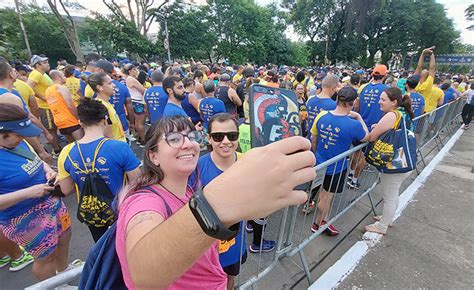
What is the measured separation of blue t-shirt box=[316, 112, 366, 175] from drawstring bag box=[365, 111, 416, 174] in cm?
28

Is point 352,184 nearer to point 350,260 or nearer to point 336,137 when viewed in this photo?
point 336,137

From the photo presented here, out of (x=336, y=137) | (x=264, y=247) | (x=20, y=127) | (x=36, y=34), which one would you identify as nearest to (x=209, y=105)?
(x=336, y=137)

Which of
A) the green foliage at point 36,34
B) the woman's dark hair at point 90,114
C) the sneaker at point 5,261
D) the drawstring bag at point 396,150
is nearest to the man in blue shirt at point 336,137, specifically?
the drawstring bag at point 396,150

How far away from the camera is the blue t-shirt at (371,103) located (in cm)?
504

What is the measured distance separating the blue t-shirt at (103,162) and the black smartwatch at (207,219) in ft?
6.03

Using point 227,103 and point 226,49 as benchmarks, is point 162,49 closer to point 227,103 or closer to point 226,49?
point 226,49

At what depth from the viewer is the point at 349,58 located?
34875mm

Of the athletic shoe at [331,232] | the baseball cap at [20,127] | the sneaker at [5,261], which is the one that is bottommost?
the athletic shoe at [331,232]

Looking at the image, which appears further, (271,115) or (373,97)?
(373,97)

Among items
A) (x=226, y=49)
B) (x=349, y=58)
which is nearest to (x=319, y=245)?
(x=226, y=49)

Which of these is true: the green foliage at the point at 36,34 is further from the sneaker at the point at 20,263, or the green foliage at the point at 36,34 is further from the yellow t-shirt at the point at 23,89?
the sneaker at the point at 20,263

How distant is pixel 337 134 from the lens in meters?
3.23

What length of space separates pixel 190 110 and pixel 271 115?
4549mm

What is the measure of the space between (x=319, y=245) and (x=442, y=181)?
3.79 meters
